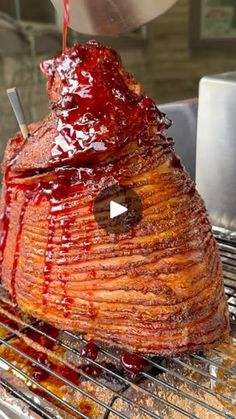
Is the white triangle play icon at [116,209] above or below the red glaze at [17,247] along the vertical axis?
above

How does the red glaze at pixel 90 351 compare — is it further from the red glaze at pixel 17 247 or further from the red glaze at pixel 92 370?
the red glaze at pixel 17 247

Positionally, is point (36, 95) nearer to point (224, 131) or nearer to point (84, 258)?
point (224, 131)

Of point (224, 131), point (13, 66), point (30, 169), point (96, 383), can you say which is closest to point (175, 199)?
point (30, 169)

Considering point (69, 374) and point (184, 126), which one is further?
point (184, 126)

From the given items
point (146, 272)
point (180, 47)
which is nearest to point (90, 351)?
point (146, 272)

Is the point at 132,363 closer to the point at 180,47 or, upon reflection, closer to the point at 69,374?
the point at 69,374
